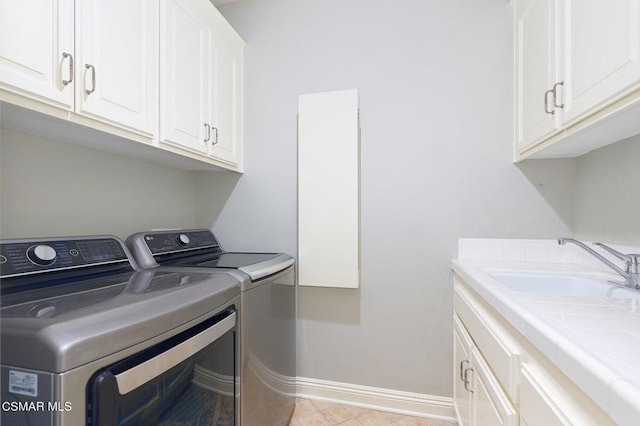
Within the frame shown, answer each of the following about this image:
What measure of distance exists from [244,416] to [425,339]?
1.09 m

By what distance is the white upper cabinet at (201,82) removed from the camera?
4.28 ft

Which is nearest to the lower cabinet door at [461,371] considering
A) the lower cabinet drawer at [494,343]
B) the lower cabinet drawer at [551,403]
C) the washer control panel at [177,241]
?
the lower cabinet drawer at [494,343]

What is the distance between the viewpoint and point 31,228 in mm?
1119

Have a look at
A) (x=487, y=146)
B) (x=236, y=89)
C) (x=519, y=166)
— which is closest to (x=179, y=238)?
(x=236, y=89)

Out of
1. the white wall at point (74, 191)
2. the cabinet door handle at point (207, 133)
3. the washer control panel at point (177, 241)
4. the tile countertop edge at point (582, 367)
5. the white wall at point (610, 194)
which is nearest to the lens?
the tile countertop edge at point (582, 367)

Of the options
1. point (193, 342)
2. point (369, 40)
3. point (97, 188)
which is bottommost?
point (193, 342)

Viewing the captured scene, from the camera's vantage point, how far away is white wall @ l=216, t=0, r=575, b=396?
1611 mm

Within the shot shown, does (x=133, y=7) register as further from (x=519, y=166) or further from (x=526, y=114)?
(x=519, y=166)

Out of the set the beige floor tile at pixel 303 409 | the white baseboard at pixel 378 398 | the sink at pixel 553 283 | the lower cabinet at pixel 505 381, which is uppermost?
the sink at pixel 553 283

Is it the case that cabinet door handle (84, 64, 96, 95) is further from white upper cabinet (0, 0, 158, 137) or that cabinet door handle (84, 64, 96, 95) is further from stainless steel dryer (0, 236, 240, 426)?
stainless steel dryer (0, 236, 240, 426)

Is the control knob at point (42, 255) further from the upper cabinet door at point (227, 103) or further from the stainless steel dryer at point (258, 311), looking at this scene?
the upper cabinet door at point (227, 103)

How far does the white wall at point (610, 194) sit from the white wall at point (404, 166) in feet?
0.28

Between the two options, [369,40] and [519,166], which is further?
[369,40]

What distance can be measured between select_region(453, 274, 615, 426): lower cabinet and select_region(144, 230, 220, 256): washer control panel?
1.46 metres
